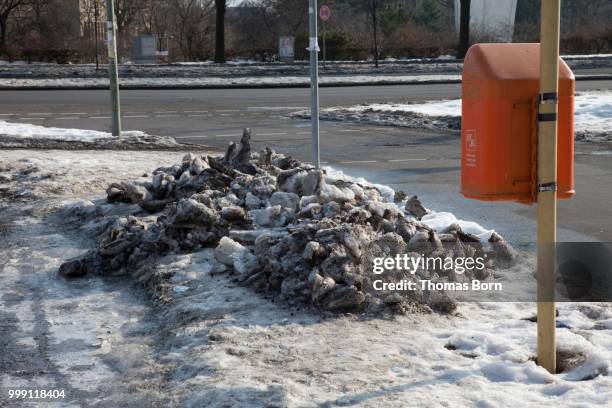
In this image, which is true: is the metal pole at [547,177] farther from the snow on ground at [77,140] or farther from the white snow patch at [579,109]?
the white snow patch at [579,109]

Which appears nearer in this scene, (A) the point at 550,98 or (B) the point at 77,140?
(A) the point at 550,98

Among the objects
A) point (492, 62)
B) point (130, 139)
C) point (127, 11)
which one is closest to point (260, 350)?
point (492, 62)

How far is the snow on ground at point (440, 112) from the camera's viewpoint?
1758 centimetres

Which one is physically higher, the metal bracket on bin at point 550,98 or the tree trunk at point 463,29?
the tree trunk at point 463,29

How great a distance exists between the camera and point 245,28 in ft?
202

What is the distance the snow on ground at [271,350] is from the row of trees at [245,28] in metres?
35.4

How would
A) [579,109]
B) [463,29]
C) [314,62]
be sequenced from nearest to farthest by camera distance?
[314,62]
[579,109]
[463,29]

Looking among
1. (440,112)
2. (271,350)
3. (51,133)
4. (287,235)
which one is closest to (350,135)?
(440,112)

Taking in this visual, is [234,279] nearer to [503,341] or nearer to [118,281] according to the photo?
[118,281]

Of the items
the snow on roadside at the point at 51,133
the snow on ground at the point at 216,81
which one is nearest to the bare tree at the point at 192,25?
the snow on ground at the point at 216,81

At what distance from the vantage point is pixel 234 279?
606 cm

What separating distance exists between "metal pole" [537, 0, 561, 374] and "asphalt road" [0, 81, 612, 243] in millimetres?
3411

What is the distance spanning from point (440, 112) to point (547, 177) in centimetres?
1652

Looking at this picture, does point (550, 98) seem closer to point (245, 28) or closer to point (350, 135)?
point (350, 135)
